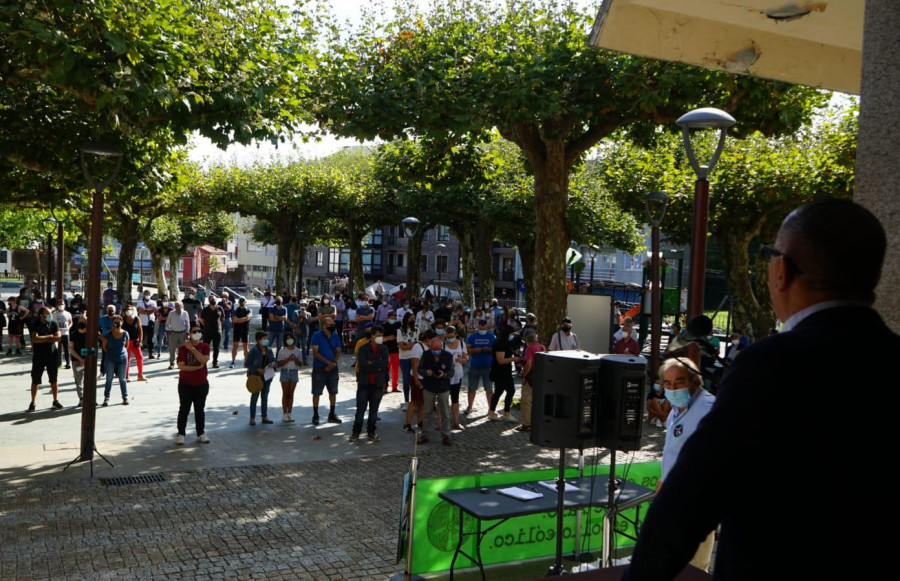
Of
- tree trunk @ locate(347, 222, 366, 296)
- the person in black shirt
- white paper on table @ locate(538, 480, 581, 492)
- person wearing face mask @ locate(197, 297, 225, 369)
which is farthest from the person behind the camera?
A: tree trunk @ locate(347, 222, 366, 296)

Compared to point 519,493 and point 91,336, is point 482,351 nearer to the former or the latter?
point 91,336

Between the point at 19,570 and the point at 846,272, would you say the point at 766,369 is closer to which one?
the point at 846,272

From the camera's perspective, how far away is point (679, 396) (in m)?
5.61

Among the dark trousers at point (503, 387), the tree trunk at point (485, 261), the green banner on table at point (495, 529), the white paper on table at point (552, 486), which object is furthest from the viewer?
the tree trunk at point (485, 261)

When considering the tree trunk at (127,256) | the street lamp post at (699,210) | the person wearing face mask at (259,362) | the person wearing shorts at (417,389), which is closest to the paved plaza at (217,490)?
the person wearing shorts at (417,389)

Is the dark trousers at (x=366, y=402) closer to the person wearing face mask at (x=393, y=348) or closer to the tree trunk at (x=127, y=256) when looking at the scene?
the person wearing face mask at (x=393, y=348)

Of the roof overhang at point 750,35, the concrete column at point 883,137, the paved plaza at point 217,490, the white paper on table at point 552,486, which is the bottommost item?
the paved plaza at point 217,490

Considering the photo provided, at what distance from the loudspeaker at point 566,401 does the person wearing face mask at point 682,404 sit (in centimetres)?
55

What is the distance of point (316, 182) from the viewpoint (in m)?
37.4

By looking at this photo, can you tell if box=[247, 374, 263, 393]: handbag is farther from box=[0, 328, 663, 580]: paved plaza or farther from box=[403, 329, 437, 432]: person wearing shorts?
box=[403, 329, 437, 432]: person wearing shorts

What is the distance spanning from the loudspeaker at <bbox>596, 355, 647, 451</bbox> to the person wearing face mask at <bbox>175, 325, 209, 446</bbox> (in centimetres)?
685

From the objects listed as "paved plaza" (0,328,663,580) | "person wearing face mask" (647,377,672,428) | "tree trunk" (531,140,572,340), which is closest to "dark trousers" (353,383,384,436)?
"paved plaza" (0,328,663,580)

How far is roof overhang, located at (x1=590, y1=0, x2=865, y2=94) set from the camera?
428cm

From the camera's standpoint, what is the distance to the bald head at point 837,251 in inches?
61.2
